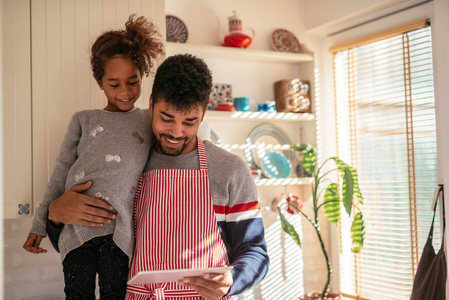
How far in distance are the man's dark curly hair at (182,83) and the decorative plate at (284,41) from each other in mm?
1965

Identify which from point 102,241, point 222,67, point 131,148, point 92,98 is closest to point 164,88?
point 131,148

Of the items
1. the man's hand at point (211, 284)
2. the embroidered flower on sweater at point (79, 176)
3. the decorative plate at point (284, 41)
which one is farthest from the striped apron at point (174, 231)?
the decorative plate at point (284, 41)

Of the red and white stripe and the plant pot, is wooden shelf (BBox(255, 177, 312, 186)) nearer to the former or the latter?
the plant pot

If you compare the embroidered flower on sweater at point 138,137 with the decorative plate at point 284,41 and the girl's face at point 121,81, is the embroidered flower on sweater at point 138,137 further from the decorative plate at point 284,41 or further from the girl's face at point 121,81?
the decorative plate at point 284,41

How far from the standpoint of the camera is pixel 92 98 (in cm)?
219

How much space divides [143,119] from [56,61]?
62 cm

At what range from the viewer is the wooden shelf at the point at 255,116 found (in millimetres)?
3074

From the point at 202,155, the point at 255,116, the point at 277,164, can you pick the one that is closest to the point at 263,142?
the point at 277,164

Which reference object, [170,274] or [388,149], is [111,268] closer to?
[170,274]

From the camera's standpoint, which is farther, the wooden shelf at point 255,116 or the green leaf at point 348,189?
the wooden shelf at point 255,116

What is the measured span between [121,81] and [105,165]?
34cm

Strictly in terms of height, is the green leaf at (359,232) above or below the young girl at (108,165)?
below

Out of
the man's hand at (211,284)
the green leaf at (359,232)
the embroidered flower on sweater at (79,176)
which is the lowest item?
the green leaf at (359,232)

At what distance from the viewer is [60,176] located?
1766 millimetres
